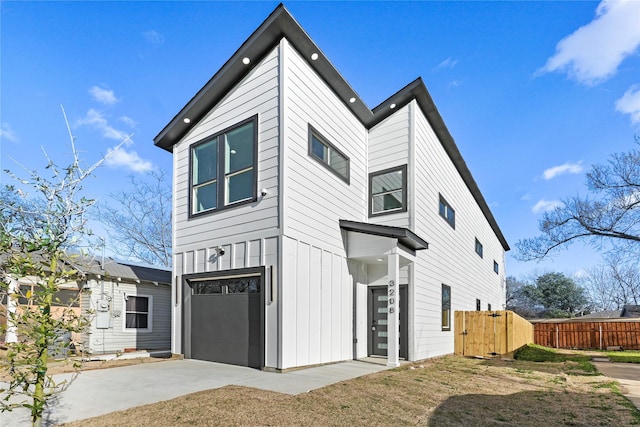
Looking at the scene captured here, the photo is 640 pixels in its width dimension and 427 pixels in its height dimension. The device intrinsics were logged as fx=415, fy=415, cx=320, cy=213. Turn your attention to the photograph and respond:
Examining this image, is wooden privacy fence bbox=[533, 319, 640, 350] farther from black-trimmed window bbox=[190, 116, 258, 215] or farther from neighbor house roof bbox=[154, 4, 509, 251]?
black-trimmed window bbox=[190, 116, 258, 215]

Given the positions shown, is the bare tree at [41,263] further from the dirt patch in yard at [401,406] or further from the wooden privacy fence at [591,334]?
the wooden privacy fence at [591,334]

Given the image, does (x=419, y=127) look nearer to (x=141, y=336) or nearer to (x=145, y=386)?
(x=145, y=386)

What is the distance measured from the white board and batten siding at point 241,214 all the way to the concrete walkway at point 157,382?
0.96 m

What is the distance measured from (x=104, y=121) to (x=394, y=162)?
41.5 ft

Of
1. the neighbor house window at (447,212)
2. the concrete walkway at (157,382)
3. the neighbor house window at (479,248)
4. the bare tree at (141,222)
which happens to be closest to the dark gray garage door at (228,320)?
the concrete walkway at (157,382)

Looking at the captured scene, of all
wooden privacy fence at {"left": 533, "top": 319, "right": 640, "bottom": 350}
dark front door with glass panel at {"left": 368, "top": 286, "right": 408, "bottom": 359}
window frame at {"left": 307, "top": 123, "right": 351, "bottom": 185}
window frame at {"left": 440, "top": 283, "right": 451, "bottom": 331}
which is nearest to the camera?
window frame at {"left": 307, "top": 123, "right": 351, "bottom": 185}

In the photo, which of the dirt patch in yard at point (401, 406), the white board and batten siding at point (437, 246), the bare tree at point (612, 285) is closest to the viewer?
the dirt patch in yard at point (401, 406)

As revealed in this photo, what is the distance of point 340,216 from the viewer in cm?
1042

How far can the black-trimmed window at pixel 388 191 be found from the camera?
11.1 m

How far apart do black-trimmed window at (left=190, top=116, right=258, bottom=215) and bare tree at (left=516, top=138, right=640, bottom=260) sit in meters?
17.3

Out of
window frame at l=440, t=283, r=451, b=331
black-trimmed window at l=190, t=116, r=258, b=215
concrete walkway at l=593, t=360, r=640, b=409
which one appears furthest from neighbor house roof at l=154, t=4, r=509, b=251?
concrete walkway at l=593, t=360, r=640, b=409

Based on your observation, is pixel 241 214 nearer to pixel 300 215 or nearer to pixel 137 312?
pixel 300 215

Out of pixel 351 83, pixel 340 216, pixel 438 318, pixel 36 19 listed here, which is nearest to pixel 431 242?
pixel 438 318

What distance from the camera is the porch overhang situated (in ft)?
31.4
